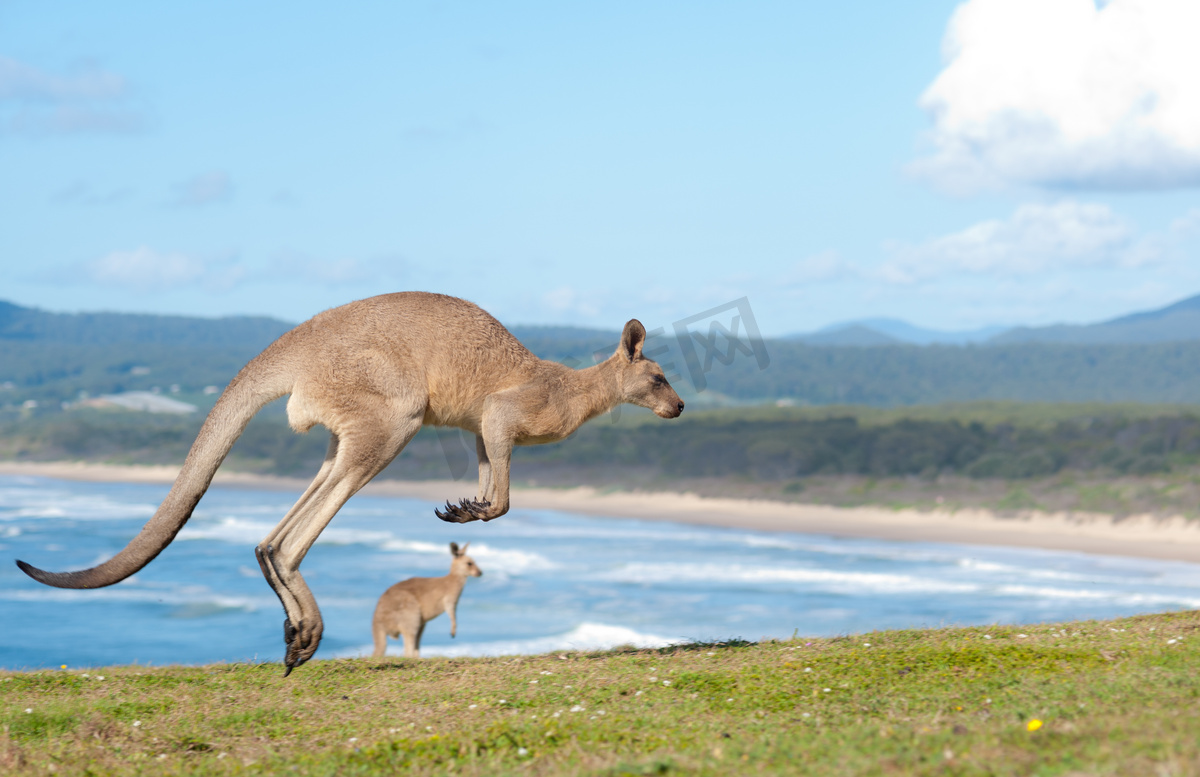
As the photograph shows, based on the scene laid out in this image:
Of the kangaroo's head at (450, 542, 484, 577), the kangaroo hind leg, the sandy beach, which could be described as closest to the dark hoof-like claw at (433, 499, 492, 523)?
the kangaroo hind leg

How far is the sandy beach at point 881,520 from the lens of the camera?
42.1 meters

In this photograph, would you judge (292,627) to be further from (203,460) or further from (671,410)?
(671,410)

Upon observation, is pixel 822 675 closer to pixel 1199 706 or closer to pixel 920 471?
pixel 1199 706

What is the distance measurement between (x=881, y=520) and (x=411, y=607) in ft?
130

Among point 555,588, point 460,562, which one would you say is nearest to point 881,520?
point 555,588

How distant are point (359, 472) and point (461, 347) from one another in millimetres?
1166

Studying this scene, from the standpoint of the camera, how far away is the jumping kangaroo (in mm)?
7695

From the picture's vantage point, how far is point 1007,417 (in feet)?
250

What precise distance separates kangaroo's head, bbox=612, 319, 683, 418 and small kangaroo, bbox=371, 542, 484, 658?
19.8ft

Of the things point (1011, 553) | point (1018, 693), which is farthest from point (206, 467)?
point (1011, 553)

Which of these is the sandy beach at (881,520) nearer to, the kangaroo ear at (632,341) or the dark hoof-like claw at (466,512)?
the kangaroo ear at (632,341)

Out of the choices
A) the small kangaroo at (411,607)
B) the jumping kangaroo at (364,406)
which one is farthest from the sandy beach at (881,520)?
the jumping kangaroo at (364,406)

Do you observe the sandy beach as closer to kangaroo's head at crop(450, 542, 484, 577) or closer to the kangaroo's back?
kangaroo's head at crop(450, 542, 484, 577)

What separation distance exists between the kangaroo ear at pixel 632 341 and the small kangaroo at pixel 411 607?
6.12 metres
